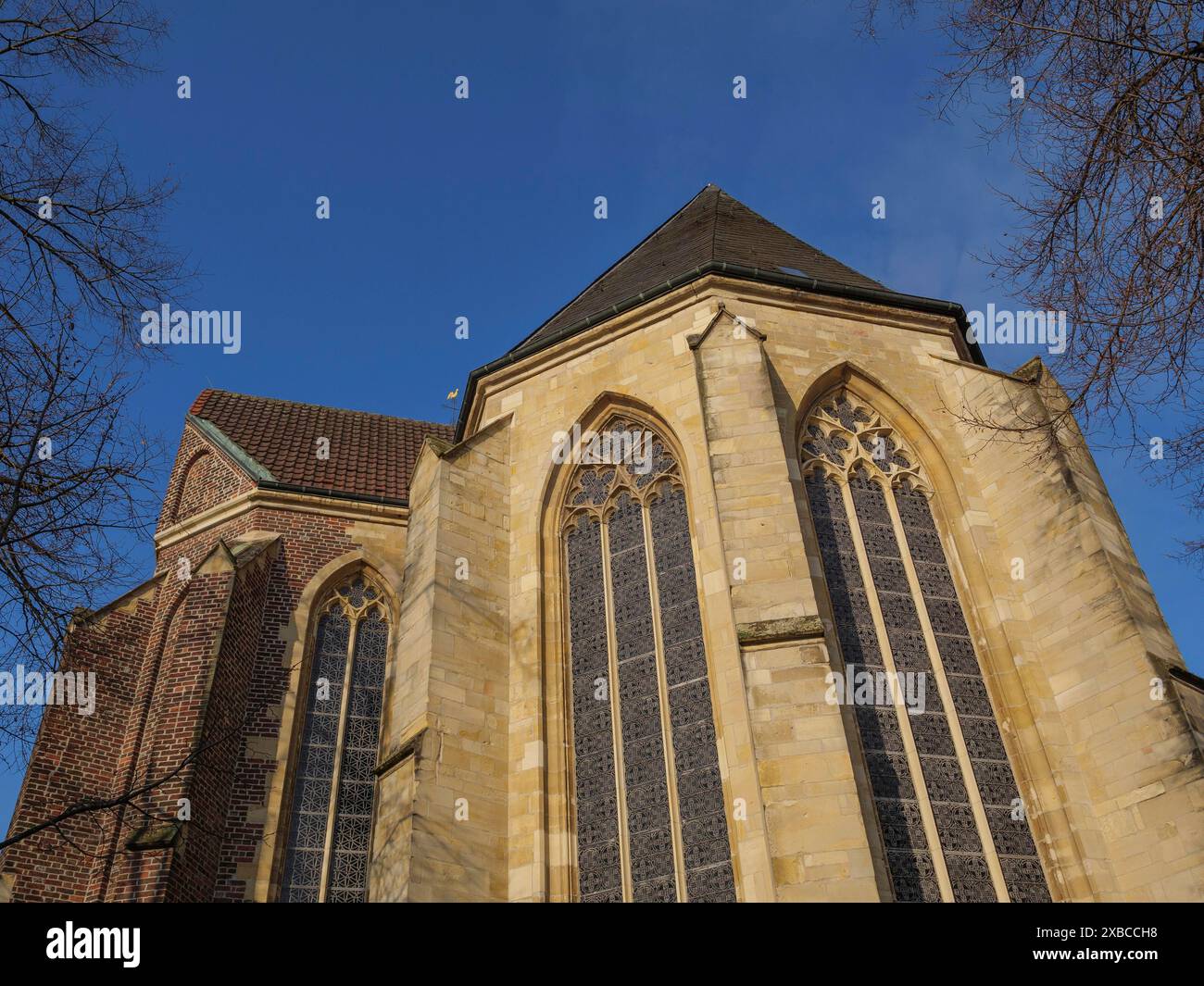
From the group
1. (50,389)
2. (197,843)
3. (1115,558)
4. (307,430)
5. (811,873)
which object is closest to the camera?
(50,389)

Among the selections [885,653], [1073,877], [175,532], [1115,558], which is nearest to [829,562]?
[885,653]

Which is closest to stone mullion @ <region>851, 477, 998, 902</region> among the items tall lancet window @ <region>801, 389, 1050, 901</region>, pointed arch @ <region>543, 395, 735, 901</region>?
tall lancet window @ <region>801, 389, 1050, 901</region>

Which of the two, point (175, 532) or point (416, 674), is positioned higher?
point (175, 532)

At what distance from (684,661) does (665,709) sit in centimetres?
48

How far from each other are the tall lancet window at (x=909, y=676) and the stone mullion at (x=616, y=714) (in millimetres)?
2121

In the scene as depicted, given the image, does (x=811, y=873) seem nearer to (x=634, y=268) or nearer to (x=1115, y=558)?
(x=1115, y=558)

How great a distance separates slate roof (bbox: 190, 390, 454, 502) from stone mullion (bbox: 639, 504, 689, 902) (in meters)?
5.10

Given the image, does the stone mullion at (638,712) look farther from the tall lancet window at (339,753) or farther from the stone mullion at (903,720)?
the tall lancet window at (339,753)

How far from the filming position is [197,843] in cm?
1143

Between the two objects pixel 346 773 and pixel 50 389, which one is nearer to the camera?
pixel 50 389

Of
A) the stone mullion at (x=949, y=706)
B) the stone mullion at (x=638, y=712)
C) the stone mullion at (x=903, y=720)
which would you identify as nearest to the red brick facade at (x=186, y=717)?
the stone mullion at (x=638, y=712)

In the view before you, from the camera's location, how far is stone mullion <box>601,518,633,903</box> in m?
9.77

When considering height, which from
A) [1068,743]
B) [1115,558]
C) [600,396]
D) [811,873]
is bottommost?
[811,873]

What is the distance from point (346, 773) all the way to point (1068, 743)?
25.3ft
